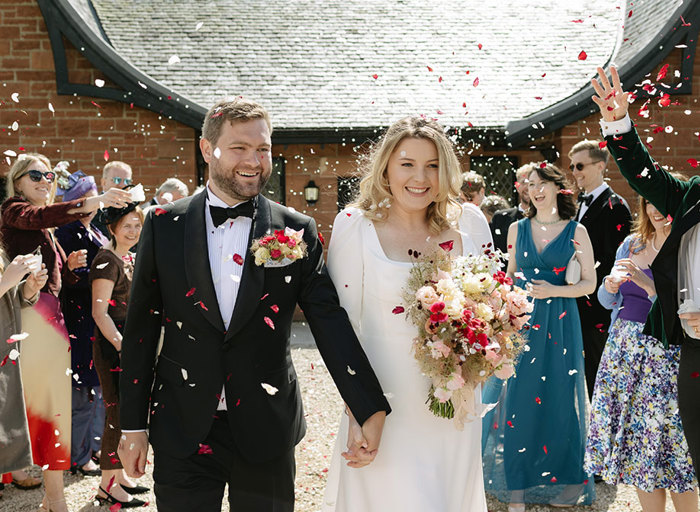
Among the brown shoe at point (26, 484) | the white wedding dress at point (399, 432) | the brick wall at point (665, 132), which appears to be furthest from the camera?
the brick wall at point (665, 132)

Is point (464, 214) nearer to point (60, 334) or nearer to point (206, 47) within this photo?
point (60, 334)

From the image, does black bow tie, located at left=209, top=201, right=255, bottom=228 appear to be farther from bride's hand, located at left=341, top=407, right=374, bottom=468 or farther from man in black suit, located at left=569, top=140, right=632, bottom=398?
man in black suit, located at left=569, top=140, right=632, bottom=398

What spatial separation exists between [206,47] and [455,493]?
47.7ft

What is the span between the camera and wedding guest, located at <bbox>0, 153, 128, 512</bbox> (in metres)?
5.20

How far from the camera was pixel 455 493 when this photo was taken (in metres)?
3.40

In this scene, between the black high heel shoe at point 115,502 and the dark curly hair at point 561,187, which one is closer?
the black high heel shoe at point 115,502

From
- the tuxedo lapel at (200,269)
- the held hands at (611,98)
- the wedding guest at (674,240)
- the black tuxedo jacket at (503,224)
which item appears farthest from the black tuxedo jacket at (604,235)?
the tuxedo lapel at (200,269)

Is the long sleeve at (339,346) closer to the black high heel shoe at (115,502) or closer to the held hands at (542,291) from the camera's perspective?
the held hands at (542,291)

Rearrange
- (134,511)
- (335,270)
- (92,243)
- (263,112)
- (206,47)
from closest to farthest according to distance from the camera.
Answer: (263,112)
(335,270)
(134,511)
(92,243)
(206,47)

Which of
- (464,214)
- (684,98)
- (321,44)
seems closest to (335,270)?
(464,214)

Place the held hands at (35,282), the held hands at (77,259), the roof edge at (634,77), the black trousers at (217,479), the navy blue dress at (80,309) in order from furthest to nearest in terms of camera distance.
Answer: the roof edge at (634,77) → the navy blue dress at (80,309) → the held hands at (77,259) → the held hands at (35,282) → the black trousers at (217,479)

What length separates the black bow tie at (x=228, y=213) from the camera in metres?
3.22

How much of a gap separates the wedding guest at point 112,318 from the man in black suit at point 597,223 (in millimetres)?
3893

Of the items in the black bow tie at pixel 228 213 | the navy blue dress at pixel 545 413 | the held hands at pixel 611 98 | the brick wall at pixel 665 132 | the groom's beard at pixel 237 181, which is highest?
the brick wall at pixel 665 132
